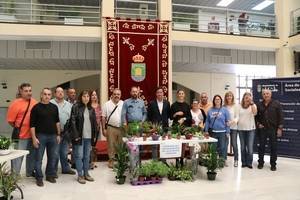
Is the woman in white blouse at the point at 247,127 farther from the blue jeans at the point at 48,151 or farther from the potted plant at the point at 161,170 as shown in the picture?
the blue jeans at the point at 48,151

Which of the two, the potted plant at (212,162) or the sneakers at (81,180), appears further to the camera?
the potted plant at (212,162)

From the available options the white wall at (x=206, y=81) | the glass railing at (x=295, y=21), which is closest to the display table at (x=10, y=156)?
the glass railing at (x=295, y=21)

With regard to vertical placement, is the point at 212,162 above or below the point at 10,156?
below

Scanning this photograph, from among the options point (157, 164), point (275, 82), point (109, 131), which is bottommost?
point (157, 164)

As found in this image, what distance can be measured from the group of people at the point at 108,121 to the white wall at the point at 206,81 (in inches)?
323

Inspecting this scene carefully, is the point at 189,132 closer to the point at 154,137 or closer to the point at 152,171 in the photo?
the point at 154,137

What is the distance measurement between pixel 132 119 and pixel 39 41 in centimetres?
447

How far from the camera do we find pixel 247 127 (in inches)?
235

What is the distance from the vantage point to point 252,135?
6.00 m

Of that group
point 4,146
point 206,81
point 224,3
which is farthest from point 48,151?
point 206,81

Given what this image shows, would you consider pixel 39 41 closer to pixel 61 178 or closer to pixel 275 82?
pixel 61 178

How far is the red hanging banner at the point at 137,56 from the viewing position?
7.74m

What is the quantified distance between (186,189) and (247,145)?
1971 mm

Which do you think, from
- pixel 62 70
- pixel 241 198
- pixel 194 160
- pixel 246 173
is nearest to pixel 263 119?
pixel 246 173
